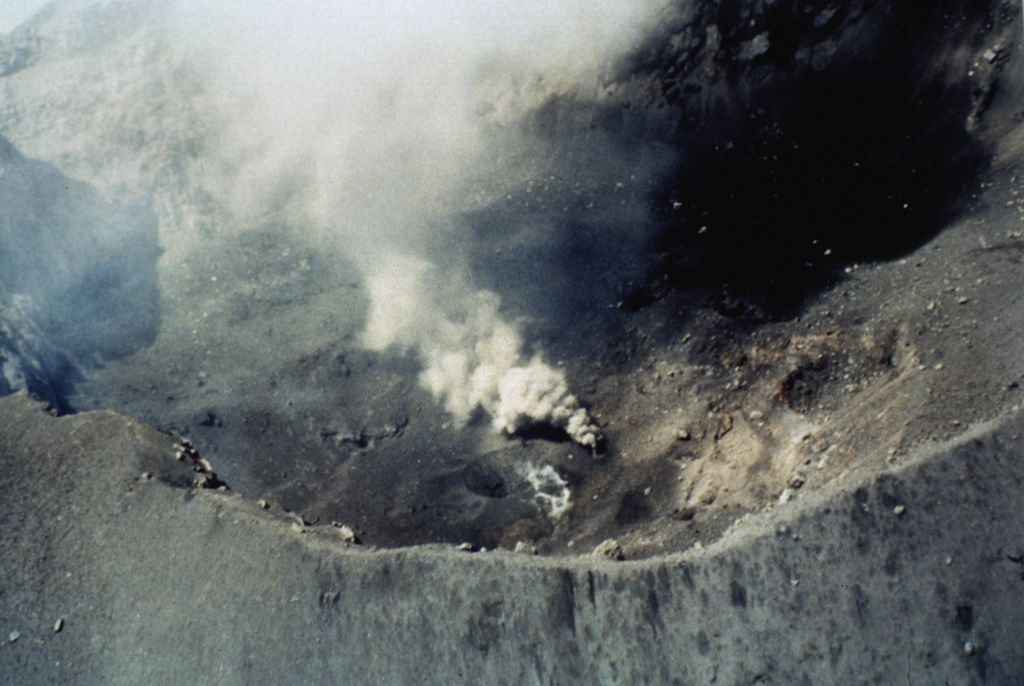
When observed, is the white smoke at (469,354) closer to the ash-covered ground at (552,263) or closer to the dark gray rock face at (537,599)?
the ash-covered ground at (552,263)

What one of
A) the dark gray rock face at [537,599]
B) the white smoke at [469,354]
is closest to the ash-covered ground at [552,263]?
the white smoke at [469,354]

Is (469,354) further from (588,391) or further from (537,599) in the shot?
(537,599)

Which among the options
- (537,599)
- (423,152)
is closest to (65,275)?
(423,152)

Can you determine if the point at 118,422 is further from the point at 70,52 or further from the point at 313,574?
the point at 70,52

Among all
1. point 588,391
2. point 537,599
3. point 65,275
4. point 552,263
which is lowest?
point 588,391

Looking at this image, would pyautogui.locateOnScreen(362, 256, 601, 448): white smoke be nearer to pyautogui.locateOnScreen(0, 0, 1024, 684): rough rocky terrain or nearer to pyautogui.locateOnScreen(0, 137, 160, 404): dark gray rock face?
pyautogui.locateOnScreen(0, 0, 1024, 684): rough rocky terrain

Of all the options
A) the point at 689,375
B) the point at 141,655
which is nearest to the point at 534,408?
the point at 689,375

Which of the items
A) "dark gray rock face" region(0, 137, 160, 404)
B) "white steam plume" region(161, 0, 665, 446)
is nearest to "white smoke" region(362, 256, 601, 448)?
"white steam plume" region(161, 0, 665, 446)
